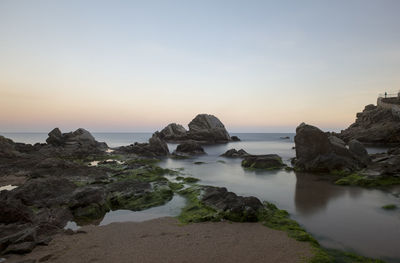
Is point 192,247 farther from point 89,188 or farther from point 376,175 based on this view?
point 376,175

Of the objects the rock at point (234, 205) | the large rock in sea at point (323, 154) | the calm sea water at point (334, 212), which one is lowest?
the calm sea water at point (334, 212)

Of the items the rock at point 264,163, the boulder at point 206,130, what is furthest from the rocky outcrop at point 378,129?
the boulder at point 206,130

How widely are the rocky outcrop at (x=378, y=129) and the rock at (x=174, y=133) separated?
6312 centimetres

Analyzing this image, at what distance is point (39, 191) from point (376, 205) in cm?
2202

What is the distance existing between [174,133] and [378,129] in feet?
→ 255

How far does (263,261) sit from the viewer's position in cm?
806

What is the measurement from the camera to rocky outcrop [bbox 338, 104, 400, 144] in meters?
61.2

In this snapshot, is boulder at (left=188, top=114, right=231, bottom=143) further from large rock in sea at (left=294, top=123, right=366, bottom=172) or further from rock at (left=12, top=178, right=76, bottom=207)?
rock at (left=12, top=178, right=76, bottom=207)

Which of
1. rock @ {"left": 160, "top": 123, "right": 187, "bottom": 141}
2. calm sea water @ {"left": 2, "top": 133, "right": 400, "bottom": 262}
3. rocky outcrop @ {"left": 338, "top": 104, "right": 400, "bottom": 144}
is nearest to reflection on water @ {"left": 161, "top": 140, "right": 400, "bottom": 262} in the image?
calm sea water @ {"left": 2, "top": 133, "right": 400, "bottom": 262}

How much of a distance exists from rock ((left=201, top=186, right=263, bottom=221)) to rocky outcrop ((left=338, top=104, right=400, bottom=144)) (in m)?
64.8

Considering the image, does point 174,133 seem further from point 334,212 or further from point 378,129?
point 334,212

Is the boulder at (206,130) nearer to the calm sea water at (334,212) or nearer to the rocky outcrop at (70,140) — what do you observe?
the rocky outcrop at (70,140)

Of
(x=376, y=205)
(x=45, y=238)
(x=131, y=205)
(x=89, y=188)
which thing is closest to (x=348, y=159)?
(x=376, y=205)

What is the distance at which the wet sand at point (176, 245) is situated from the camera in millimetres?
8359
